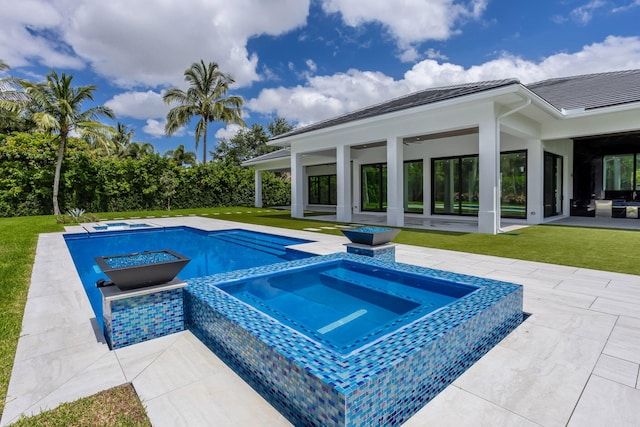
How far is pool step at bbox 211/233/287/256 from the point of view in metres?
9.34

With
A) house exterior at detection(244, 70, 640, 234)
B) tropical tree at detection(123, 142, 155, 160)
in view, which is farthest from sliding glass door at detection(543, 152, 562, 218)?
tropical tree at detection(123, 142, 155, 160)

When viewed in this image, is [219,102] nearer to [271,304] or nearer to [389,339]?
[271,304]

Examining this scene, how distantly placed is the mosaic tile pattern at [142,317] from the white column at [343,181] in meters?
11.6

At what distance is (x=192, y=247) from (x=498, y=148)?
9.45 metres

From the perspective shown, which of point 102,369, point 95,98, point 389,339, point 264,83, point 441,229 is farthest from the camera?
point 264,83

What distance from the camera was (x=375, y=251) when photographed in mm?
6328

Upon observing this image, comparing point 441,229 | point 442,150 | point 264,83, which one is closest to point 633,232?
point 441,229

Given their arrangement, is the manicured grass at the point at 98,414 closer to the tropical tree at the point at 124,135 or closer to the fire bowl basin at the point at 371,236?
the fire bowl basin at the point at 371,236

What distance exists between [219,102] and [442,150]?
18.6m

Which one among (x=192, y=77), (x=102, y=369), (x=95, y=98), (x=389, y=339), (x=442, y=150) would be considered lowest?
(x=102, y=369)

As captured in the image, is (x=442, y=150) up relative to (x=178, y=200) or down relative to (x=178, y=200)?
up

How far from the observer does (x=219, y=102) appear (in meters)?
27.3

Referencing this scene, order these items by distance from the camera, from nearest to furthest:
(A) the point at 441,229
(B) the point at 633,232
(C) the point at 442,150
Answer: (B) the point at 633,232 → (A) the point at 441,229 → (C) the point at 442,150

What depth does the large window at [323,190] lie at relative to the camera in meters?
25.7
